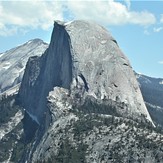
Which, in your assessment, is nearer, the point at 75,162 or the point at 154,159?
the point at 154,159

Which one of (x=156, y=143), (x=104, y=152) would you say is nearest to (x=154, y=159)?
(x=156, y=143)

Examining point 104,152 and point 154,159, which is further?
point 104,152

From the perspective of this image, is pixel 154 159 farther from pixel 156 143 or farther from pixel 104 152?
pixel 104 152

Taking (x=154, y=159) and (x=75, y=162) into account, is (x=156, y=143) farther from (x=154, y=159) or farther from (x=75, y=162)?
(x=75, y=162)

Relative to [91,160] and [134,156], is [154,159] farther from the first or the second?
[91,160]

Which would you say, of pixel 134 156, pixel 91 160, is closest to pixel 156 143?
pixel 134 156

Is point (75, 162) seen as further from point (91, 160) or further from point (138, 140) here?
point (138, 140)

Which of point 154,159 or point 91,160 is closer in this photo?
point 154,159
